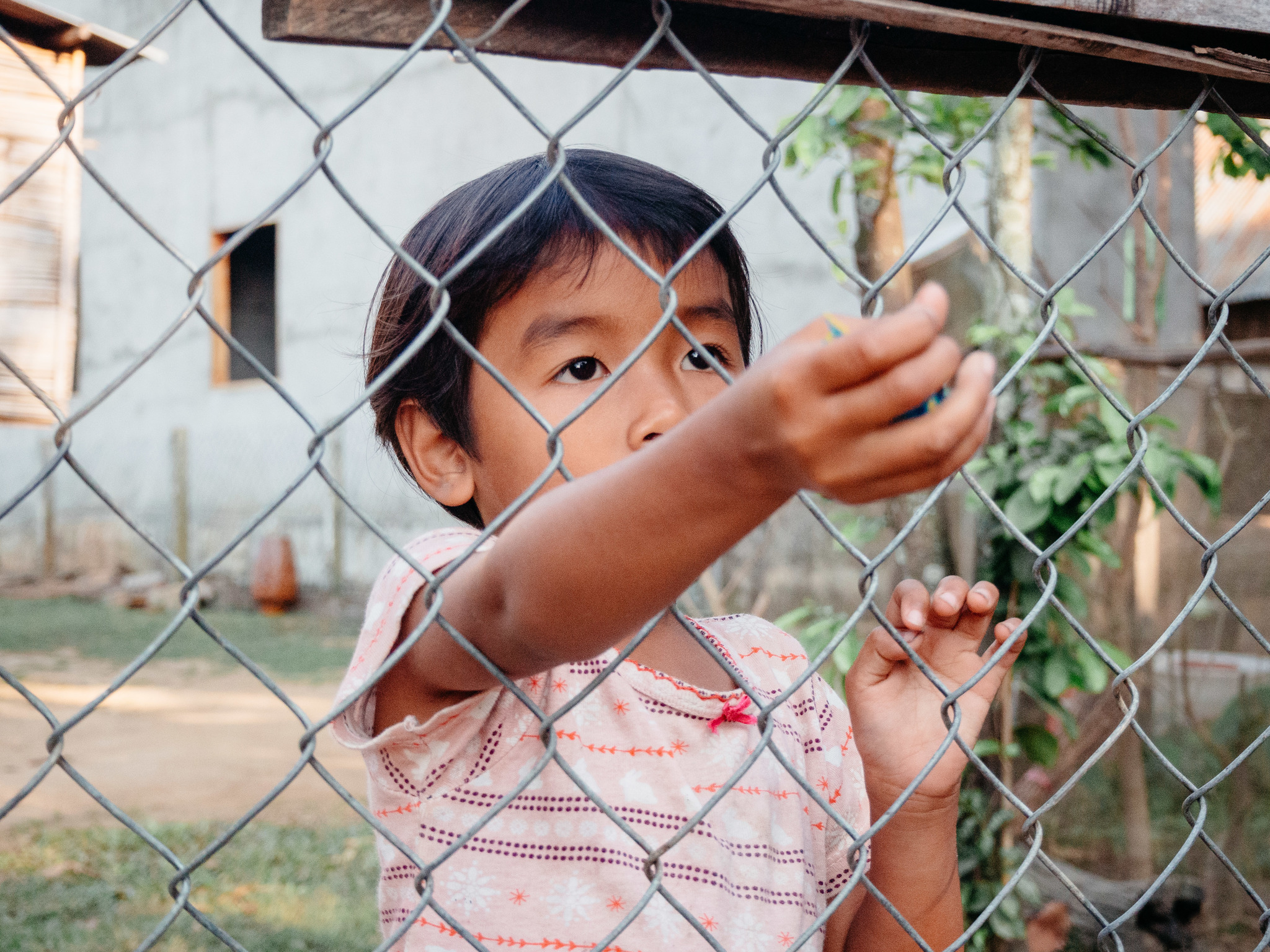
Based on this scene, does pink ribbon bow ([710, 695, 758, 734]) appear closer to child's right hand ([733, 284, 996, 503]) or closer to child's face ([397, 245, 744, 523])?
child's face ([397, 245, 744, 523])

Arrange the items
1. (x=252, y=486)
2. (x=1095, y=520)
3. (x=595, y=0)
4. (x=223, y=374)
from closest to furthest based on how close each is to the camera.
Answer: (x=595, y=0) < (x=1095, y=520) < (x=252, y=486) < (x=223, y=374)

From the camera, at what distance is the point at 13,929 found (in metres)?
2.84

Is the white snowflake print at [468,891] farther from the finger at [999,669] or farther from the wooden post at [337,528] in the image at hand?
Result: the wooden post at [337,528]

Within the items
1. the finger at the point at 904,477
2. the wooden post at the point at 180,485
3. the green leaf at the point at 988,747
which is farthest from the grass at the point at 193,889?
the wooden post at the point at 180,485

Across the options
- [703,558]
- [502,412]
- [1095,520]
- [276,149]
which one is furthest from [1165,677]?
[276,149]

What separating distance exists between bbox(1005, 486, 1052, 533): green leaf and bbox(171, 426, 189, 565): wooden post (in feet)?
28.5

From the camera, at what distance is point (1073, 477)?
2197 millimetres

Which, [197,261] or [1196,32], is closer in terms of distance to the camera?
[1196,32]

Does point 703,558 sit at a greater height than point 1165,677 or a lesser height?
greater

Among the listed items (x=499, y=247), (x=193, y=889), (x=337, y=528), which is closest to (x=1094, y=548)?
(x=499, y=247)

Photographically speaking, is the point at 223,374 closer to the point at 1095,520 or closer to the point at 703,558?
the point at 1095,520

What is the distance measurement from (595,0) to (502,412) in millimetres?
401

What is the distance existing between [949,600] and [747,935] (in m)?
0.41

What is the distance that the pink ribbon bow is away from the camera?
1.19 meters
